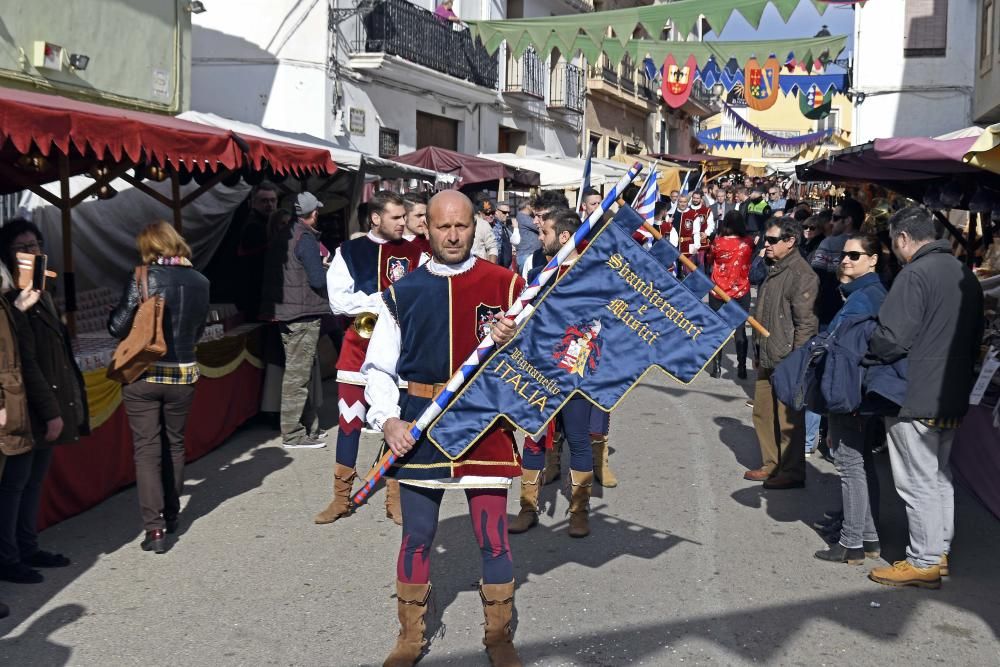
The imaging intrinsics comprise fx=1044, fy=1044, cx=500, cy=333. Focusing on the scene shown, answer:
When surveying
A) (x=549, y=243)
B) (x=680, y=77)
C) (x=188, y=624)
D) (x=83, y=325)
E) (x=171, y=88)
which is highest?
(x=680, y=77)

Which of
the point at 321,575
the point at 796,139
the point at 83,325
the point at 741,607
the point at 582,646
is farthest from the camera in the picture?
the point at 796,139

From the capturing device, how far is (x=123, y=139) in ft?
20.9

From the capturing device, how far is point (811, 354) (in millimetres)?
5418

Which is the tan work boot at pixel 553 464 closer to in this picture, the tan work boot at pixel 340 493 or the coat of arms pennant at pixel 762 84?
the tan work boot at pixel 340 493

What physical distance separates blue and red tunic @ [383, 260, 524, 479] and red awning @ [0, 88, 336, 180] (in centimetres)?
278

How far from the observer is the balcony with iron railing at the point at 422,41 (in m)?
18.7

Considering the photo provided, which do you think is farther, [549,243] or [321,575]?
[549,243]

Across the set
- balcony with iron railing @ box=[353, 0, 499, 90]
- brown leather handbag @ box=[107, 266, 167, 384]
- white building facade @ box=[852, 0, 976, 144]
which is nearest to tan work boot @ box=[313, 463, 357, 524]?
brown leather handbag @ box=[107, 266, 167, 384]

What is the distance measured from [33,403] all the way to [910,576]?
4244mm

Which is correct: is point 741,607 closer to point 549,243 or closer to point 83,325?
point 549,243

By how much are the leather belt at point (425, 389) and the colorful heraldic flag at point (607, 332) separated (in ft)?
0.75

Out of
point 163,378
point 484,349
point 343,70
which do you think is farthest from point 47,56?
point 484,349

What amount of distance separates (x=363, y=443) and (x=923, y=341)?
4589mm

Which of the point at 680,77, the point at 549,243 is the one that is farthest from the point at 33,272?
the point at 680,77
